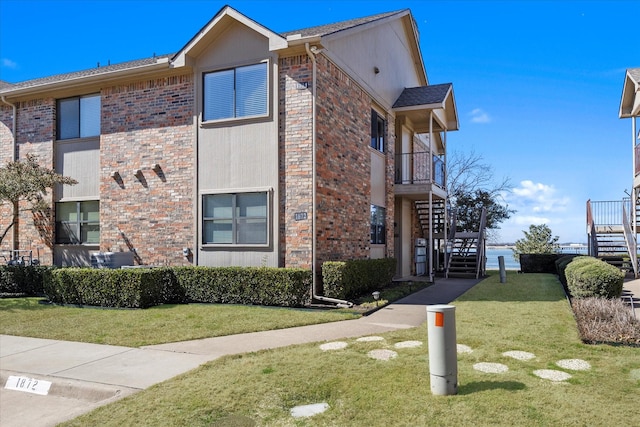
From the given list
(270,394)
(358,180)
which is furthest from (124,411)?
(358,180)

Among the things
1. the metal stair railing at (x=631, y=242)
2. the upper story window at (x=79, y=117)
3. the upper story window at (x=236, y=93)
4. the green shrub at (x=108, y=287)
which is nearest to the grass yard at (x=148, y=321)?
the green shrub at (x=108, y=287)

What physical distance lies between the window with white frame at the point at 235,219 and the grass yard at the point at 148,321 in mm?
1916

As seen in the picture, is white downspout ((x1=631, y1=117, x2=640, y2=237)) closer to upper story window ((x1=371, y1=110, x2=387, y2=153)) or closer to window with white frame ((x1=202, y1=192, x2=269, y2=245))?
upper story window ((x1=371, y1=110, x2=387, y2=153))

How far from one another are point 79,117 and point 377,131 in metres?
9.17

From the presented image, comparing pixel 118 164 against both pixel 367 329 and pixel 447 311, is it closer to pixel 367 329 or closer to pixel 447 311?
pixel 367 329

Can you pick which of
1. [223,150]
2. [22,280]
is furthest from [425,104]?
[22,280]

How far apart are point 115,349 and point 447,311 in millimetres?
5122

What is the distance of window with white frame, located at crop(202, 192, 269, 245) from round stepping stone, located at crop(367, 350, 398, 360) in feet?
19.1

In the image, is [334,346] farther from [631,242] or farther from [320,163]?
[631,242]

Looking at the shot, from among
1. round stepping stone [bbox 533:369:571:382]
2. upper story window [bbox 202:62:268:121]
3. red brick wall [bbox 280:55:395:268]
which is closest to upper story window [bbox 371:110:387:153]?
red brick wall [bbox 280:55:395:268]

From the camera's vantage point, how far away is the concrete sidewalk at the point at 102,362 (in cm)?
560

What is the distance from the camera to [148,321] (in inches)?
372

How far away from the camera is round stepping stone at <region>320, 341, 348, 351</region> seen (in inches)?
274

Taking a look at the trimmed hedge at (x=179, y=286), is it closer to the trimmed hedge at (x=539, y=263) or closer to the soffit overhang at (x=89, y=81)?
the soffit overhang at (x=89, y=81)
